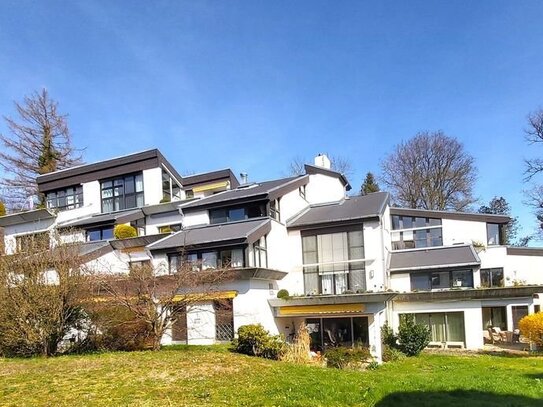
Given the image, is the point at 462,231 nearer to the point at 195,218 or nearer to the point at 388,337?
the point at 388,337

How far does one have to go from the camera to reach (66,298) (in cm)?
1750

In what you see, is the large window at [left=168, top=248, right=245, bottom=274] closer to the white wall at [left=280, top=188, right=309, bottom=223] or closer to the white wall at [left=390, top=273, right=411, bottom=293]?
the white wall at [left=280, top=188, right=309, bottom=223]

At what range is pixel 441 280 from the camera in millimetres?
28359

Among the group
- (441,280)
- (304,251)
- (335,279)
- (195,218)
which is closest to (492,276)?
(441,280)

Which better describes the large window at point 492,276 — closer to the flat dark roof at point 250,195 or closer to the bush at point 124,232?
the flat dark roof at point 250,195

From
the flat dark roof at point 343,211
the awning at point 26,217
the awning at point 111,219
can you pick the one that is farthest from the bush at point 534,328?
the awning at point 26,217

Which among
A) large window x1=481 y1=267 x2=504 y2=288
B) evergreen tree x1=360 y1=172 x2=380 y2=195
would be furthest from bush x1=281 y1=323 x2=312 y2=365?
evergreen tree x1=360 y1=172 x2=380 y2=195

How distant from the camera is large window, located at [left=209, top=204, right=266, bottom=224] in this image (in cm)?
2711

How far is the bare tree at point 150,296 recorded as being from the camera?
18594mm

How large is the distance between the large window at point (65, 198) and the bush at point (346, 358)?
25.6 m

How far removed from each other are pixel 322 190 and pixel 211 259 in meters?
12.3

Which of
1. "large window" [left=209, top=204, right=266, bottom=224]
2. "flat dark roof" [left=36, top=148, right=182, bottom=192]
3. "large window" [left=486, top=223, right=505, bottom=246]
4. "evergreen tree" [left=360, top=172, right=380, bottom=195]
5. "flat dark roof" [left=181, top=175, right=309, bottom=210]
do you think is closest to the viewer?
"flat dark roof" [left=181, top=175, right=309, bottom=210]

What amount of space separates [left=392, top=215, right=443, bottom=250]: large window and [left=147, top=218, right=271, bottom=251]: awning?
41.5 ft

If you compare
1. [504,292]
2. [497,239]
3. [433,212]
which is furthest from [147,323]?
[497,239]
